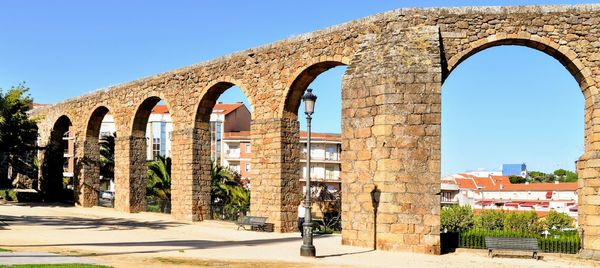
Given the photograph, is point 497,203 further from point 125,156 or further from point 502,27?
point 502,27

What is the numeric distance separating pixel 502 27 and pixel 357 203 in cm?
542

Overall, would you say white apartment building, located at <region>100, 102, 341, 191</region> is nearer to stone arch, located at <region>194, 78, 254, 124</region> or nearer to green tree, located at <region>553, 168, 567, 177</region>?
stone arch, located at <region>194, 78, 254, 124</region>

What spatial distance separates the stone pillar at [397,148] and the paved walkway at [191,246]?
546mm

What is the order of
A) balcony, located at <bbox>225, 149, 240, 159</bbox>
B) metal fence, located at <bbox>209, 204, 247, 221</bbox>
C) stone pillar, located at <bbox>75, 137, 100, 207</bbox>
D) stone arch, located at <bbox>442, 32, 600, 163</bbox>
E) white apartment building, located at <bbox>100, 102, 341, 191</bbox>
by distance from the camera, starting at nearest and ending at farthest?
stone arch, located at <bbox>442, 32, 600, 163</bbox>
metal fence, located at <bbox>209, 204, 247, 221</bbox>
stone pillar, located at <bbox>75, 137, 100, 207</bbox>
white apartment building, located at <bbox>100, 102, 341, 191</bbox>
balcony, located at <bbox>225, 149, 240, 159</bbox>

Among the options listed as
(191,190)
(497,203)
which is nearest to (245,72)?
(191,190)

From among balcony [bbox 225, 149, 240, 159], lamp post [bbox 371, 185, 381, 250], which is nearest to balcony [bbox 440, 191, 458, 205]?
balcony [bbox 225, 149, 240, 159]

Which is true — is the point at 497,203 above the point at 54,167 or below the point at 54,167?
below

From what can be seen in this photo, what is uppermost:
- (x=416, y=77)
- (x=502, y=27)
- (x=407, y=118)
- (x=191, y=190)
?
(x=502, y=27)

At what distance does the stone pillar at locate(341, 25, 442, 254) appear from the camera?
45.4 ft

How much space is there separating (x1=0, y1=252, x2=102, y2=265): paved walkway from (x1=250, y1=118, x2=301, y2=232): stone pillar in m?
8.28

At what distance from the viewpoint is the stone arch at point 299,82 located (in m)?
17.6

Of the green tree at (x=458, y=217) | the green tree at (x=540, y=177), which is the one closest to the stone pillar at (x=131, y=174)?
the green tree at (x=458, y=217)

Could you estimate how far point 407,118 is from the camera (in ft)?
46.2

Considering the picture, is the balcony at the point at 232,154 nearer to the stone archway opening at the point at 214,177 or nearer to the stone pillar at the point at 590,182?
the stone archway opening at the point at 214,177
